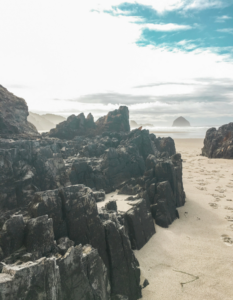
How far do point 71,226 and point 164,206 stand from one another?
8254 mm

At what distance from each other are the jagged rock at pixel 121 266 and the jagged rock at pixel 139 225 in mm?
2269

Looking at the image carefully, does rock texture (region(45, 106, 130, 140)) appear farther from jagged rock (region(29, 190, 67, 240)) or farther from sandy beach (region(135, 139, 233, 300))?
jagged rock (region(29, 190, 67, 240))

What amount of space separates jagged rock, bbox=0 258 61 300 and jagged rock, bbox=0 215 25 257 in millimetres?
1543

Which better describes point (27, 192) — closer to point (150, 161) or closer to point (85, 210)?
point (85, 210)

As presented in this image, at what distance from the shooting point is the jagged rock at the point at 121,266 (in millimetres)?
8320

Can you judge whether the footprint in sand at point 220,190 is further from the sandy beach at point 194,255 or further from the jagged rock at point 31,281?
the jagged rock at point 31,281

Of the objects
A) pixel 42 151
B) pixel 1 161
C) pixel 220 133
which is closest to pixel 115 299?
pixel 1 161

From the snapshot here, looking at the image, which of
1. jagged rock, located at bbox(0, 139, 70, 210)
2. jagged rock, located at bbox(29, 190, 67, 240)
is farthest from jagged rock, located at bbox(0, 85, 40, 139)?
jagged rock, located at bbox(29, 190, 67, 240)

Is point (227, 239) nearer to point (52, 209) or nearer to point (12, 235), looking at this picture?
point (52, 209)

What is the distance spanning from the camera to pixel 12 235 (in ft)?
23.2

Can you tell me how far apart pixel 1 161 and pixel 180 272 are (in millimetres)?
13099

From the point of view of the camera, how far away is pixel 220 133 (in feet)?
→ 137

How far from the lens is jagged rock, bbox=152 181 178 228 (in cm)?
1442

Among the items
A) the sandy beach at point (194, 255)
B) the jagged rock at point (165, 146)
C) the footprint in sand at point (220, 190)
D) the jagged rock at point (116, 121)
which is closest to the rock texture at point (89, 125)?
the jagged rock at point (116, 121)
